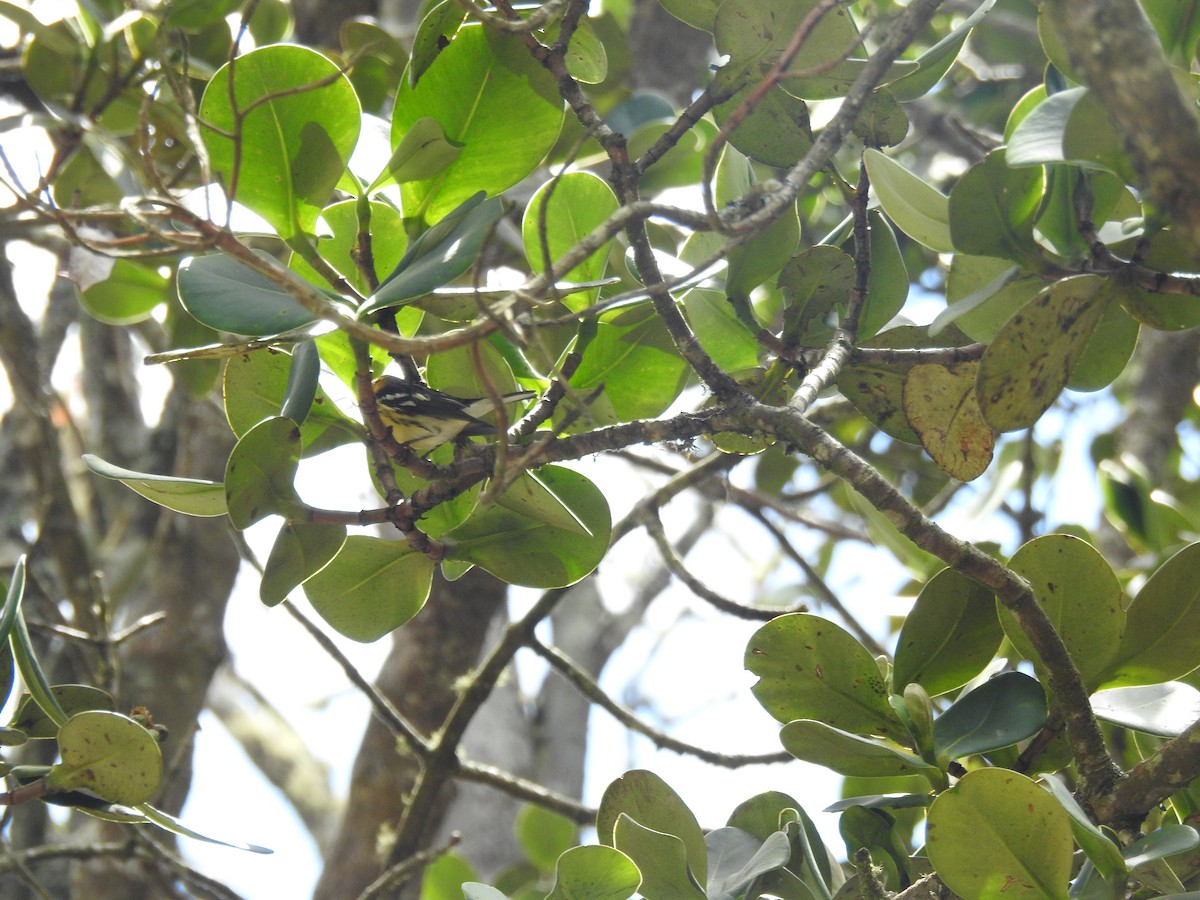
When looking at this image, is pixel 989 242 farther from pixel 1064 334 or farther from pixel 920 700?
pixel 920 700

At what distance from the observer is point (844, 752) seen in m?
0.85

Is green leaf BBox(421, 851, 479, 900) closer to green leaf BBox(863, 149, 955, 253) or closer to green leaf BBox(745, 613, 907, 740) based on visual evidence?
green leaf BBox(745, 613, 907, 740)

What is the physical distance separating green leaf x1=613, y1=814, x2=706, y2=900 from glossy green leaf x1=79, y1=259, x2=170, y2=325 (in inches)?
49.7

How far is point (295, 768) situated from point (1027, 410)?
477 centimetres

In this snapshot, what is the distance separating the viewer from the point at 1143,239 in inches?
32.8

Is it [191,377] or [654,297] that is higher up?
[191,377]

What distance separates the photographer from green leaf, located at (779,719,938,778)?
820 mm

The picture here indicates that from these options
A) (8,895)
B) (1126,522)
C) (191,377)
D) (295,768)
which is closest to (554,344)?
(191,377)

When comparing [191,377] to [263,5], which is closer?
[191,377]

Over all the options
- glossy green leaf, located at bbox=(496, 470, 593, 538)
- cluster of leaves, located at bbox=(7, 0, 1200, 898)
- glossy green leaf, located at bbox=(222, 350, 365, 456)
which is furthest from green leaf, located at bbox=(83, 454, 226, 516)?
glossy green leaf, located at bbox=(496, 470, 593, 538)

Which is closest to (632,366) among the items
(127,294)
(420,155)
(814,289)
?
(814,289)

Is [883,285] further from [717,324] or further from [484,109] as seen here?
[484,109]

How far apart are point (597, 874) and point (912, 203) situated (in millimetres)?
632

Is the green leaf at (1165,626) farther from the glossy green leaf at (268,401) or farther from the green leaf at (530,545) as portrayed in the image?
the glossy green leaf at (268,401)
